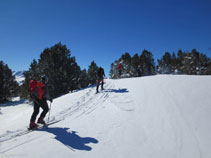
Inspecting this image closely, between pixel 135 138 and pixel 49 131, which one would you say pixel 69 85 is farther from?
pixel 135 138

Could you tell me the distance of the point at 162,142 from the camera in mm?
2807

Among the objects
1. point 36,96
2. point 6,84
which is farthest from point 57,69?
point 6,84

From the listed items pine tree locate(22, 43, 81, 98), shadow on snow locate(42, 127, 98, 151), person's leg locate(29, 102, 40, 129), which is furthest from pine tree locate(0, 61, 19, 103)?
shadow on snow locate(42, 127, 98, 151)

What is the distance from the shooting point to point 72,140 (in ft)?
9.71

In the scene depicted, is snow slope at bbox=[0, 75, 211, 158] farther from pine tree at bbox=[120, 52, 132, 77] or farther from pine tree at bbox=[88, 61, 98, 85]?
pine tree at bbox=[120, 52, 132, 77]

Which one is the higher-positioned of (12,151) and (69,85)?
Result: (69,85)

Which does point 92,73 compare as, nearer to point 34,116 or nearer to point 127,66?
point 127,66

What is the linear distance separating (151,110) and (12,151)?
16.0 feet

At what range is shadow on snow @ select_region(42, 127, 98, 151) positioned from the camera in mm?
2715

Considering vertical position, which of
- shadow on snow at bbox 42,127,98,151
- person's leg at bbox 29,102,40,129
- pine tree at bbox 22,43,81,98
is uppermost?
pine tree at bbox 22,43,81,98

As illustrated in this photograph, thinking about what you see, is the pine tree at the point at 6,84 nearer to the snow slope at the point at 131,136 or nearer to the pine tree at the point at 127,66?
the snow slope at the point at 131,136

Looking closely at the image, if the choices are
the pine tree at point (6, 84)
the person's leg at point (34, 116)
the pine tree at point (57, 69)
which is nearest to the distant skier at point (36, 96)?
the person's leg at point (34, 116)

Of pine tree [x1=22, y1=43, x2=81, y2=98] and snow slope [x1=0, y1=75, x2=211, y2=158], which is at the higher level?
pine tree [x1=22, y1=43, x2=81, y2=98]

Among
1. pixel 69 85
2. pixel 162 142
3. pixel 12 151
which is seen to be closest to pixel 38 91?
pixel 12 151
